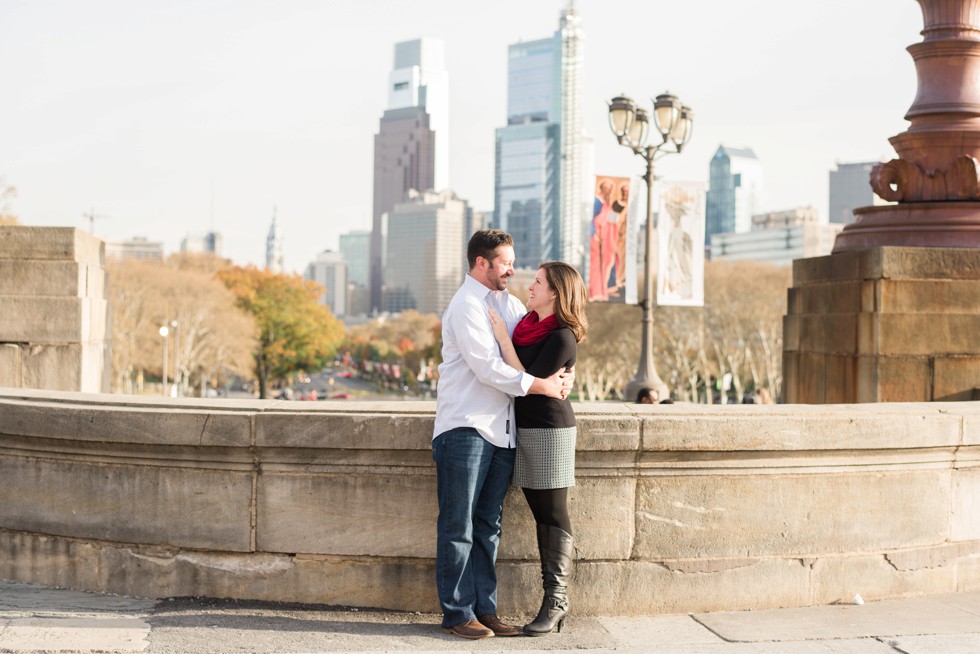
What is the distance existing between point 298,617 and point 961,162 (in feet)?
23.2

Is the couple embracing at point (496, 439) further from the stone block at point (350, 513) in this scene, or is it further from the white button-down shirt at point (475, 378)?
the stone block at point (350, 513)

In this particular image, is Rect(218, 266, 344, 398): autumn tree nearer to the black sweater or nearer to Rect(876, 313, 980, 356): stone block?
Rect(876, 313, 980, 356): stone block

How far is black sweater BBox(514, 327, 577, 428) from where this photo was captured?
16.9ft

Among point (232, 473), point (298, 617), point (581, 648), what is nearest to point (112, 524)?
point (232, 473)

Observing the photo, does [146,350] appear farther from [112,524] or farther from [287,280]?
[112,524]

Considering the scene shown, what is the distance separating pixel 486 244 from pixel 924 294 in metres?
4.73

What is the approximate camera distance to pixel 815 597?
5.74 meters

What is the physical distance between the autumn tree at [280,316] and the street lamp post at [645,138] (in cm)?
7347

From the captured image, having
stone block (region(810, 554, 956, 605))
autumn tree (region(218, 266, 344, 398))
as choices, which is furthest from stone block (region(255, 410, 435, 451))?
autumn tree (region(218, 266, 344, 398))

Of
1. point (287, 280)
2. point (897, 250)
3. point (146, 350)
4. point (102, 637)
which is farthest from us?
point (287, 280)

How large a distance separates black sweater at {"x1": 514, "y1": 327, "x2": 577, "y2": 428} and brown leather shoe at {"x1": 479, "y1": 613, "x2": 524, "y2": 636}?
3.17 feet

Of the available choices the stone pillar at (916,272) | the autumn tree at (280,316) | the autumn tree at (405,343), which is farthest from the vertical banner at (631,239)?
the autumn tree at (405,343)

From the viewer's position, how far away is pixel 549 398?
516cm

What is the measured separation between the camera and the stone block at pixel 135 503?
561 centimetres
